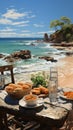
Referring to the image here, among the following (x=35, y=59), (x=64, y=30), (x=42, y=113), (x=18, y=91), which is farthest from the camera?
(x=64, y=30)

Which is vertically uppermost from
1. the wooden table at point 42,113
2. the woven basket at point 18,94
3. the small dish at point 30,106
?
the woven basket at point 18,94

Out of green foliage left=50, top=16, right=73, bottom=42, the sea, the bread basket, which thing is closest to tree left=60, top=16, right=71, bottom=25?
green foliage left=50, top=16, right=73, bottom=42

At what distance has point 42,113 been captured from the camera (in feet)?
9.25

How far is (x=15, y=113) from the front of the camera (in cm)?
299

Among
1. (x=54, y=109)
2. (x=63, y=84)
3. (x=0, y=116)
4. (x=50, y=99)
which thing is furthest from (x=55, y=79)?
(x=63, y=84)

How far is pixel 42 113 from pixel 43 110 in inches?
3.9

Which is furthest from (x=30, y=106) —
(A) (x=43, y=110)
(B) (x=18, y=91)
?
(B) (x=18, y=91)

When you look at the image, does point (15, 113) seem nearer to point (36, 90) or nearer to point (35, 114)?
point (35, 114)

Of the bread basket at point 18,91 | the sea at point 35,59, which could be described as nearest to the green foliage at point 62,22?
the sea at point 35,59

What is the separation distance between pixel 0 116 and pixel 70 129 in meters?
1.18

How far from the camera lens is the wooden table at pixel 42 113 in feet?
8.84

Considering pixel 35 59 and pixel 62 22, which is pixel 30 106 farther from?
pixel 62 22

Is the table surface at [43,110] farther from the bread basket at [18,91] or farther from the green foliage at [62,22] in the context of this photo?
the green foliage at [62,22]

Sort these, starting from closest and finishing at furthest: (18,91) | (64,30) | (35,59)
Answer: (18,91) < (35,59) < (64,30)
